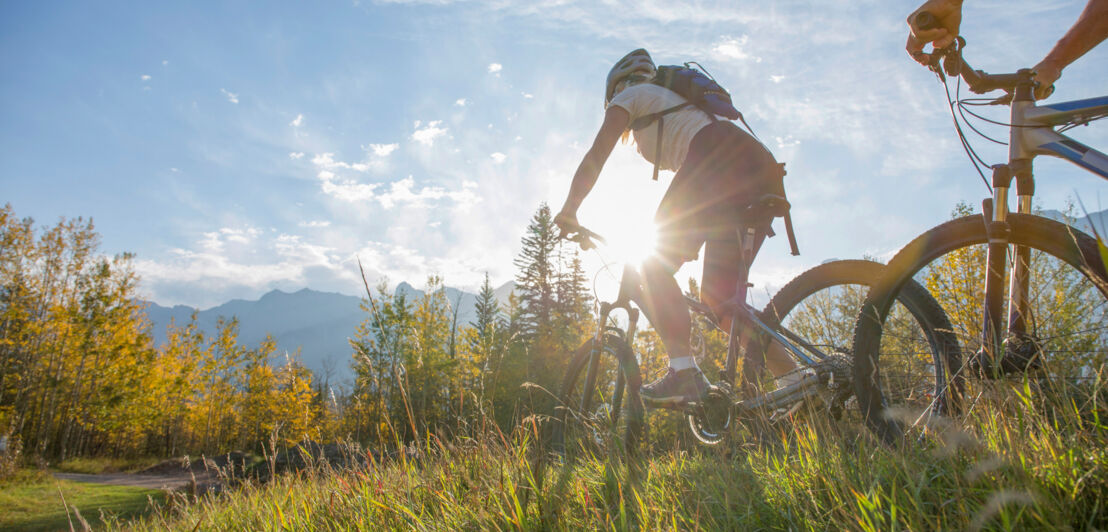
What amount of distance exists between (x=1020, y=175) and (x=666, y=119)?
157cm

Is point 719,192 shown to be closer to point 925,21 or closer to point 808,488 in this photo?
point 925,21

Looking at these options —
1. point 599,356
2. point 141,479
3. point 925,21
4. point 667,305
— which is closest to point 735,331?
point 667,305

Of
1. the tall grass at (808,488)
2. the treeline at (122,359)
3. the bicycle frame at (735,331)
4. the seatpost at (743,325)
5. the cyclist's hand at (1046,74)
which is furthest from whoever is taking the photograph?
the treeline at (122,359)

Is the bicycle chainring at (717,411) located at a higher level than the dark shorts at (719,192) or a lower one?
lower

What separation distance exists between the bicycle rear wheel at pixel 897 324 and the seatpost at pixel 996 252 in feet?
0.42

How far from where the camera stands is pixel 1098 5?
167 cm

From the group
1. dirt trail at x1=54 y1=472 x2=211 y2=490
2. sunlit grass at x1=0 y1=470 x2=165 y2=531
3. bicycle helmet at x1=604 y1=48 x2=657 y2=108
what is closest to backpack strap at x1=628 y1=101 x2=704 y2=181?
bicycle helmet at x1=604 y1=48 x2=657 y2=108

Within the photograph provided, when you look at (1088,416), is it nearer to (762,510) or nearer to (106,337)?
(762,510)

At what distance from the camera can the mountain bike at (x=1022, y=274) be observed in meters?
1.42

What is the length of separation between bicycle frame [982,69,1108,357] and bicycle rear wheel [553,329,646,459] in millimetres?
1601

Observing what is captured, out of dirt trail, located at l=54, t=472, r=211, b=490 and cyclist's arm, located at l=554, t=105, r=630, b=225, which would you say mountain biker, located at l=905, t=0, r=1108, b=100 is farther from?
dirt trail, located at l=54, t=472, r=211, b=490

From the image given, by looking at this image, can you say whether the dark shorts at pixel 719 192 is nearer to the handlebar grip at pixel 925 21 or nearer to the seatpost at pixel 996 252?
the handlebar grip at pixel 925 21

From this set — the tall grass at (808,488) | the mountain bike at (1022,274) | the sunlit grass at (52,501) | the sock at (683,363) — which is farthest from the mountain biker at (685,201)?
the sunlit grass at (52,501)

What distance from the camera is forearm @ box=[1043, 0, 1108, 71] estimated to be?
5.49 ft
